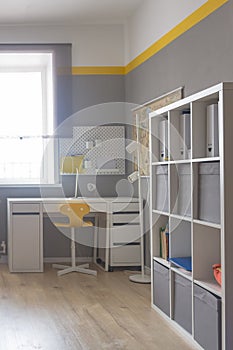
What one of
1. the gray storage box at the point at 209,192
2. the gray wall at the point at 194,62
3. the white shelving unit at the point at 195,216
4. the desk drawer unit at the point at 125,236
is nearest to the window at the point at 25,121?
the desk drawer unit at the point at 125,236

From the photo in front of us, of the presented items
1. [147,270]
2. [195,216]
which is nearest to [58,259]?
[147,270]

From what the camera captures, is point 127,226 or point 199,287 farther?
point 127,226

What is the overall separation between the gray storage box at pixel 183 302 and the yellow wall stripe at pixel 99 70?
10.8 ft

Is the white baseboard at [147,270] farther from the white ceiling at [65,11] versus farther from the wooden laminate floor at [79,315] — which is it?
A: the white ceiling at [65,11]

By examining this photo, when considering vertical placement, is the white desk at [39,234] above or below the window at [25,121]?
below

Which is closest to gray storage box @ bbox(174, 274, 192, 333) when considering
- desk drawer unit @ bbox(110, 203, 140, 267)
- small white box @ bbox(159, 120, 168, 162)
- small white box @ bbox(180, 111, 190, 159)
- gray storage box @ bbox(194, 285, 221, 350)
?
gray storage box @ bbox(194, 285, 221, 350)

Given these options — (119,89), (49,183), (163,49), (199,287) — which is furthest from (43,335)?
(119,89)

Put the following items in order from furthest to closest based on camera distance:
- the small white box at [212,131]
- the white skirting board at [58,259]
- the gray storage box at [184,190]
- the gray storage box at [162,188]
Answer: the white skirting board at [58,259]
the gray storage box at [162,188]
the gray storage box at [184,190]
the small white box at [212,131]

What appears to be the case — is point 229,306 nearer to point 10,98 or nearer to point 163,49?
point 163,49

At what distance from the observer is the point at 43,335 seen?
3.57 meters

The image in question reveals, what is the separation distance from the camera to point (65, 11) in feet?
19.5

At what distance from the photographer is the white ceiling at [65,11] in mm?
5641

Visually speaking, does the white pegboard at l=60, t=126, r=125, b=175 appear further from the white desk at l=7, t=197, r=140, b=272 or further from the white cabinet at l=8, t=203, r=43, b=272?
the white cabinet at l=8, t=203, r=43, b=272

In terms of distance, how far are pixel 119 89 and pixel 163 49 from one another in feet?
4.96
